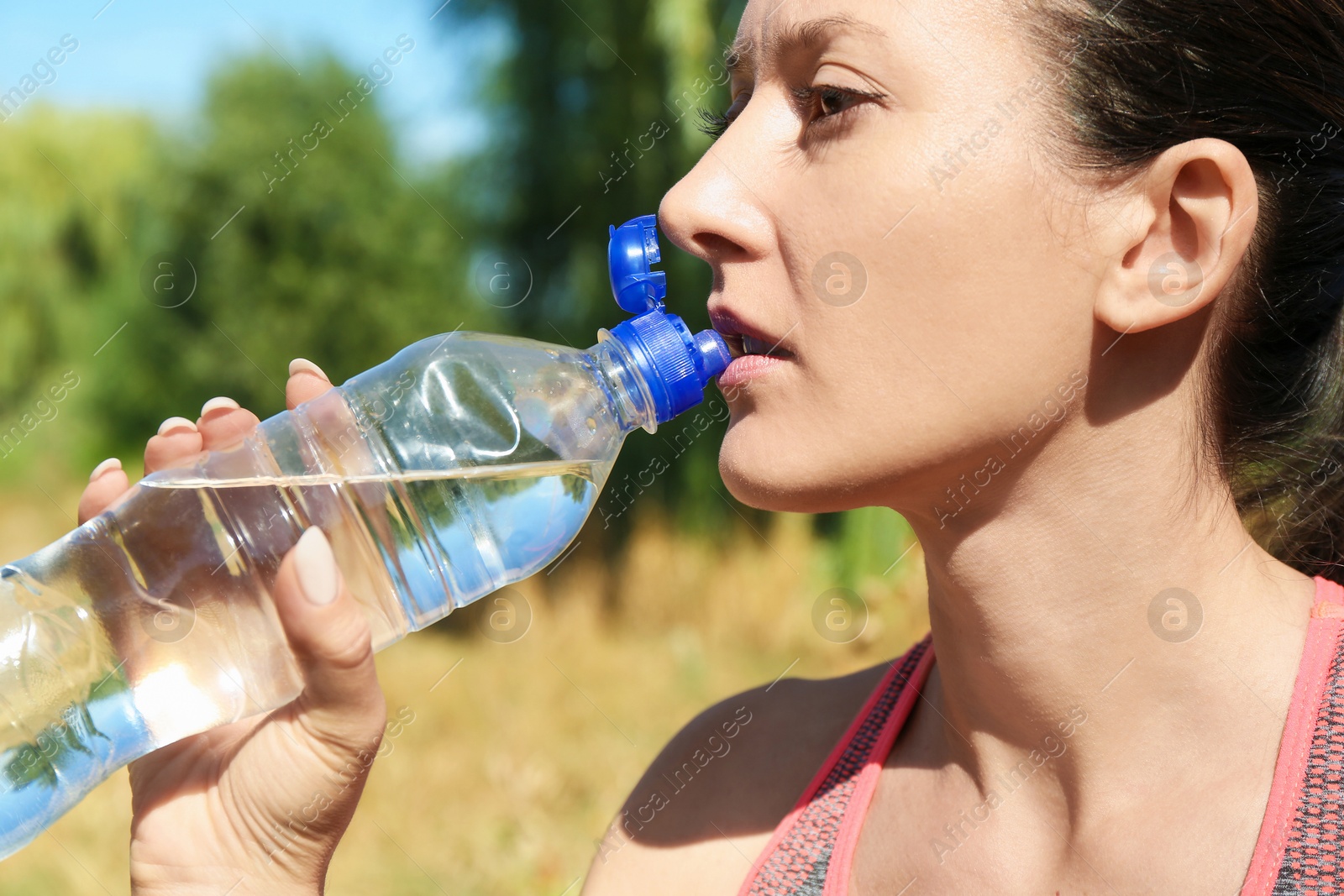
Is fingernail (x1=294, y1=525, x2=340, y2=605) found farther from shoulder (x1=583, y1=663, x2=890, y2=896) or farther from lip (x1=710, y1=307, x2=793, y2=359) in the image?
shoulder (x1=583, y1=663, x2=890, y2=896)

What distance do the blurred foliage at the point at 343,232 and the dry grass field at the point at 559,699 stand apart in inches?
15.0

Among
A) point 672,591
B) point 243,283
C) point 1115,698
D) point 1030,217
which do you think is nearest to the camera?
point 1030,217

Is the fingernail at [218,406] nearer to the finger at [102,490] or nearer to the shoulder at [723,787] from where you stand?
the finger at [102,490]

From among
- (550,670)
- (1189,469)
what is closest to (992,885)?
(1189,469)

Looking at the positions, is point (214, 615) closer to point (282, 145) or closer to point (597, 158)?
point (597, 158)

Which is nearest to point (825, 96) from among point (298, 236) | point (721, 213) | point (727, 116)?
point (721, 213)

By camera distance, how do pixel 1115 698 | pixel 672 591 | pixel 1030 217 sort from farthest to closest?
pixel 672 591
pixel 1115 698
pixel 1030 217

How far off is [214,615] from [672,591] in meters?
5.32

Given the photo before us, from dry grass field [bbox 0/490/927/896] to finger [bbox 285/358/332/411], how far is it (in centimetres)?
241

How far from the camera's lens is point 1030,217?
146 centimetres

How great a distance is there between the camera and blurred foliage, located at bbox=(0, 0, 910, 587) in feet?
22.9

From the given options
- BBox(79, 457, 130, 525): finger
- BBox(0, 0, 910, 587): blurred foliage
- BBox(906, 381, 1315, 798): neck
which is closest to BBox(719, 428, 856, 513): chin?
BBox(906, 381, 1315, 798): neck

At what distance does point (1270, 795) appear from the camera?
1.38 m

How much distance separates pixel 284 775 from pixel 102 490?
58 cm
